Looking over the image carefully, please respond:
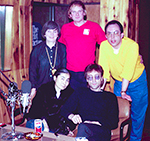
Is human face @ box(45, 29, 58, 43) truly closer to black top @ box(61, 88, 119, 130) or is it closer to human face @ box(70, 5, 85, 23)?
human face @ box(70, 5, 85, 23)

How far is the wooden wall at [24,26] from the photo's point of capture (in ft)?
13.5

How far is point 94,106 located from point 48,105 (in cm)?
51

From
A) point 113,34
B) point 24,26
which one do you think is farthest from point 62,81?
point 24,26

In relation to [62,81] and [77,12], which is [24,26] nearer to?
[77,12]

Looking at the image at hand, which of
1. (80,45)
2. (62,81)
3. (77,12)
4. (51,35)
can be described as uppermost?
(77,12)

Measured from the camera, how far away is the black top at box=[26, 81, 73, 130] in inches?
113

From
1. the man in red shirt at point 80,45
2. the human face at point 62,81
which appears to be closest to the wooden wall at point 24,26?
the man in red shirt at point 80,45

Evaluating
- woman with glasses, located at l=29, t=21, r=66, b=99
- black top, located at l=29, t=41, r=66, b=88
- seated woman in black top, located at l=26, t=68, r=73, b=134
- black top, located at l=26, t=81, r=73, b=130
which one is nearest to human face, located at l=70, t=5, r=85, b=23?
woman with glasses, located at l=29, t=21, r=66, b=99

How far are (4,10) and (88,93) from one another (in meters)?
2.03

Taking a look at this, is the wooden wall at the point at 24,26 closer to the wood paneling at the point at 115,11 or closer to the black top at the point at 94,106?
the wood paneling at the point at 115,11

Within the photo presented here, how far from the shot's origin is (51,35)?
3.29m

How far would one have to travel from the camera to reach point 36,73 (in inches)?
134

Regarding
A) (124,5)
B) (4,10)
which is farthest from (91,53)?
(4,10)

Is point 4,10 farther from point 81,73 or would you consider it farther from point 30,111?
point 30,111
